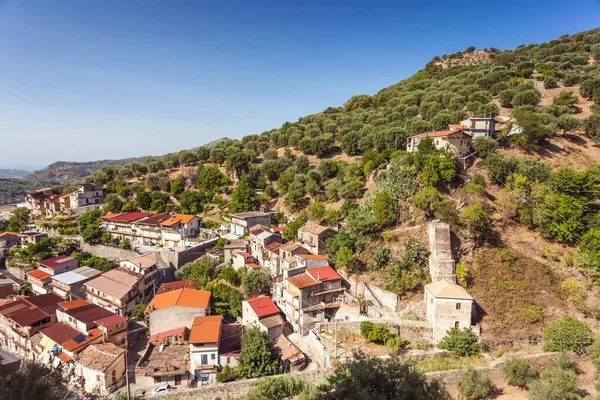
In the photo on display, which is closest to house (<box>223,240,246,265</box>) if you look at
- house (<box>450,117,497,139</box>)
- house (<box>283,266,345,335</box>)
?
house (<box>283,266,345,335</box>)

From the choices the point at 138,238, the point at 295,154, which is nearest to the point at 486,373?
the point at 138,238

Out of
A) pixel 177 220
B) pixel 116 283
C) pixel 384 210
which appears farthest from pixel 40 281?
pixel 384 210

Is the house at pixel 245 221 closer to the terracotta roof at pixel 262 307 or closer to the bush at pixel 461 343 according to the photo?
the terracotta roof at pixel 262 307

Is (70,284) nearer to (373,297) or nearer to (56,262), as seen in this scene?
(56,262)

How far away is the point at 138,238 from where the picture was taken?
136 feet

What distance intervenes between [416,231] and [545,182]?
14.0 metres

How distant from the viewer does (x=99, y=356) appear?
2183 cm

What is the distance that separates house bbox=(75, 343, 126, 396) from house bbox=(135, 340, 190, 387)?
5.46 ft

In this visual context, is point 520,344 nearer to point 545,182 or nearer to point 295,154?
point 545,182

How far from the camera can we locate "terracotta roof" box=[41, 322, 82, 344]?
23.8 meters

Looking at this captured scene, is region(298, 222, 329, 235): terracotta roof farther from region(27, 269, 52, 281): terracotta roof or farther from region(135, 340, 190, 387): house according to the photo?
region(27, 269, 52, 281): terracotta roof

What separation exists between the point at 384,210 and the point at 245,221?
18222 millimetres

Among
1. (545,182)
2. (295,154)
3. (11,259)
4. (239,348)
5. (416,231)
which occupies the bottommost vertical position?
(239,348)

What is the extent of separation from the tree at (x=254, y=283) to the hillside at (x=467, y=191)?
6.70 m
